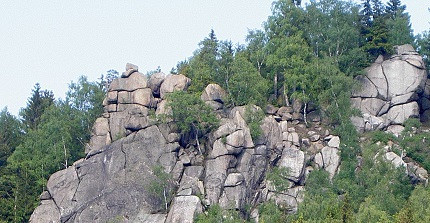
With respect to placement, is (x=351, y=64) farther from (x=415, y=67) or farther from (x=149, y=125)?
(x=149, y=125)

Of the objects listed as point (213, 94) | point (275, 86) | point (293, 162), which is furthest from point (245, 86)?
point (293, 162)

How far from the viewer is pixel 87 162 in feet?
315

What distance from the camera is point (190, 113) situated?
95000 mm

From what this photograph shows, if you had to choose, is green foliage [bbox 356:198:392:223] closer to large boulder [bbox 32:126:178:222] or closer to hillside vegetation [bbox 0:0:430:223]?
hillside vegetation [bbox 0:0:430:223]

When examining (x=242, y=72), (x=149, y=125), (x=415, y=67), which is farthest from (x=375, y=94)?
(x=149, y=125)

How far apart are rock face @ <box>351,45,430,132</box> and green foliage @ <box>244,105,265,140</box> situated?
10465 millimetres

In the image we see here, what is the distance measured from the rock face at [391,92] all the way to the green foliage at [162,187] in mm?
20339

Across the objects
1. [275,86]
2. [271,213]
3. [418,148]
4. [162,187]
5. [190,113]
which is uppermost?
[275,86]

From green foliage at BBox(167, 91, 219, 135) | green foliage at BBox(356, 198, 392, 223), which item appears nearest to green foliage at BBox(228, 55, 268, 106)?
green foliage at BBox(167, 91, 219, 135)

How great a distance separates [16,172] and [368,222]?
39223 millimetres

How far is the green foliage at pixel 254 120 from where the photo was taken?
93.9 m

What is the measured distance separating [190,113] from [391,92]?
21.0 m

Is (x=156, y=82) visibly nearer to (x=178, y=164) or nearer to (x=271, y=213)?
(x=178, y=164)

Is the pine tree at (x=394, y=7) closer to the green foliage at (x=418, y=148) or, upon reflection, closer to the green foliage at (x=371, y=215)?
the green foliage at (x=418, y=148)
